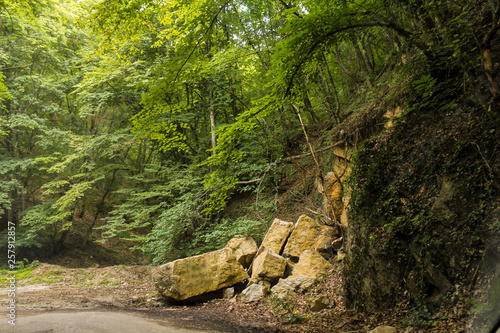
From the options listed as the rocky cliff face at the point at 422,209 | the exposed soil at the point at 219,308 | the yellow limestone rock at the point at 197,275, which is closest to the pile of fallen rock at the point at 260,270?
the yellow limestone rock at the point at 197,275

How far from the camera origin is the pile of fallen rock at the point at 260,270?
6.26 meters

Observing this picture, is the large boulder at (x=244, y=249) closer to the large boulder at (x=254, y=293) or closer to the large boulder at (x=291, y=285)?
the large boulder at (x=254, y=293)

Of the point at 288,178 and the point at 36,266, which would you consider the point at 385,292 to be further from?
A: the point at 36,266

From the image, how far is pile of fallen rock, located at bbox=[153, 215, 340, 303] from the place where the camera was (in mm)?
6264

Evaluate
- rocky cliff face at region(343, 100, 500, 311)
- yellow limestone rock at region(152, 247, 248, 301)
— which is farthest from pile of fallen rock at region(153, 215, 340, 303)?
rocky cliff face at region(343, 100, 500, 311)

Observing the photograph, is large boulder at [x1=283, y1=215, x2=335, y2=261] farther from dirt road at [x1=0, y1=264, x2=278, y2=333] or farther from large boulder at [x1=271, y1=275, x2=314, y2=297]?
dirt road at [x1=0, y1=264, x2=278, y2=333]

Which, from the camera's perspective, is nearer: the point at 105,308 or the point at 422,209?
the point at 422,209

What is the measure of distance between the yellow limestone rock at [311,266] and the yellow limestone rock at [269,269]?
1.15 feet

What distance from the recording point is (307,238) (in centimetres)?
746

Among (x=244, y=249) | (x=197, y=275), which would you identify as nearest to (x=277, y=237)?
(x=244, y=249)

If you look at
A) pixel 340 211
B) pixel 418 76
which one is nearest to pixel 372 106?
pixel 418 76

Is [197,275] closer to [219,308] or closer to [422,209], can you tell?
[219,308]

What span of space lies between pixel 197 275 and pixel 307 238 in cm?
309

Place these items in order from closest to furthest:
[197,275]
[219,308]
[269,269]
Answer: [219,308] < [269,269] < [197,275]
